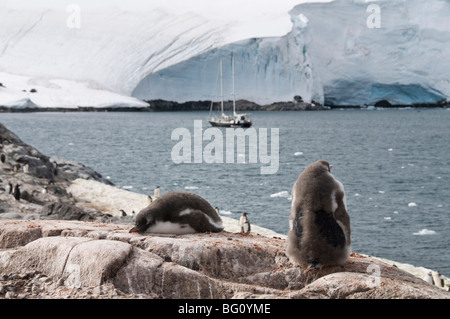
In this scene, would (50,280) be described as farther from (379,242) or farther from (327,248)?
(379,242)

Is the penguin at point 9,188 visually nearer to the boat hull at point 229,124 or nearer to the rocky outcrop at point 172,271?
the rocky outcrop at point 172,271

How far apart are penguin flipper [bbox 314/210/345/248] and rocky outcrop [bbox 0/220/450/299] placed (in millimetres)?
254

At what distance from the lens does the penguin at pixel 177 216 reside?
22.8 feet

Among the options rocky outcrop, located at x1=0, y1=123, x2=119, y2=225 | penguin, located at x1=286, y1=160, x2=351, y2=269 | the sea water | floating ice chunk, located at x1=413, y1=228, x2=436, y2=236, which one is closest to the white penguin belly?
penguin, located at x1=286, y1=160, x2=351, y2=269

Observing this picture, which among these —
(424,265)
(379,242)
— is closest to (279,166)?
(379,242)

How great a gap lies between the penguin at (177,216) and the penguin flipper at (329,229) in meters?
1.58

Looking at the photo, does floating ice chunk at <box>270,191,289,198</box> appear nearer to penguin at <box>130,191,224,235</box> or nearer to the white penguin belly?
penguin at <box>130,191,224,235</box>

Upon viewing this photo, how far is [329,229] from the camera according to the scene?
611cm

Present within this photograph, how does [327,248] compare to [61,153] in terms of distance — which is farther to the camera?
[61,153]

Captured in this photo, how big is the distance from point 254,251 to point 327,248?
0.71m

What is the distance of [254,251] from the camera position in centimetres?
618

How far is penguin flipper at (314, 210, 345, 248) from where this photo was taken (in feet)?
19.8

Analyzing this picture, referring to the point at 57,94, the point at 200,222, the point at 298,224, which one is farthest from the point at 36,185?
the point at 57,94

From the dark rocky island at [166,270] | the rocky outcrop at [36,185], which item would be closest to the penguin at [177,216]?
the dark rocky island at [166,270]
